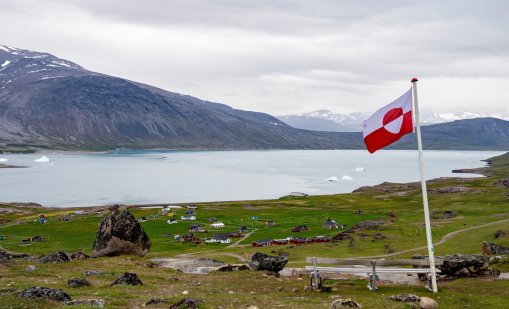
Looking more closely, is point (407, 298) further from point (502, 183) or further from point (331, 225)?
point (502, 183)

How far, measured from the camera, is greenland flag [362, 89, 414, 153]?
2334 centimetres

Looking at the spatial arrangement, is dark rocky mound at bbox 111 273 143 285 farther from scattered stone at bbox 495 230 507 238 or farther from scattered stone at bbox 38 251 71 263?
scattered stone at bbox 495 230 507 238

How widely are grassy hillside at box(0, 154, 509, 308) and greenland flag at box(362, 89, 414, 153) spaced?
7.77 metres

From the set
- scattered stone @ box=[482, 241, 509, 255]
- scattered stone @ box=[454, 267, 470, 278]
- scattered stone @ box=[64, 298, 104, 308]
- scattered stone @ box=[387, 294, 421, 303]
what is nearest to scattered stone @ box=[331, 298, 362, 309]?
scattered stone @ box=[387, 294, 421, 303]

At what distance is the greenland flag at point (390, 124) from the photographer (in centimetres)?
2334

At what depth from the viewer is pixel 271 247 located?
6762 centimetres

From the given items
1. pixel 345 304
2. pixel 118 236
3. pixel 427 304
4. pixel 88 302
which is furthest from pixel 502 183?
pixel 88 302

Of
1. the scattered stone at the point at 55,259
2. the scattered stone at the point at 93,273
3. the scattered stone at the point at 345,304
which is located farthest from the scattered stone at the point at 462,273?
the scattered stone at the point at 55,259

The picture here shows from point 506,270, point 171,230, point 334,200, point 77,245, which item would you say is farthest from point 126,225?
point 334,200

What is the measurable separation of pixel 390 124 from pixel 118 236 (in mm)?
25941

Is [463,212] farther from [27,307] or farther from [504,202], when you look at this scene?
[27,307]

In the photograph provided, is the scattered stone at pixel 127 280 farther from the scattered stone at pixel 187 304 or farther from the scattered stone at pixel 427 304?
the scattered stone at pixel 427 304

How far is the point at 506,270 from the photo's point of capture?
102ft

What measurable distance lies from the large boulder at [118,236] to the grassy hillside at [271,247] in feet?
6.00
